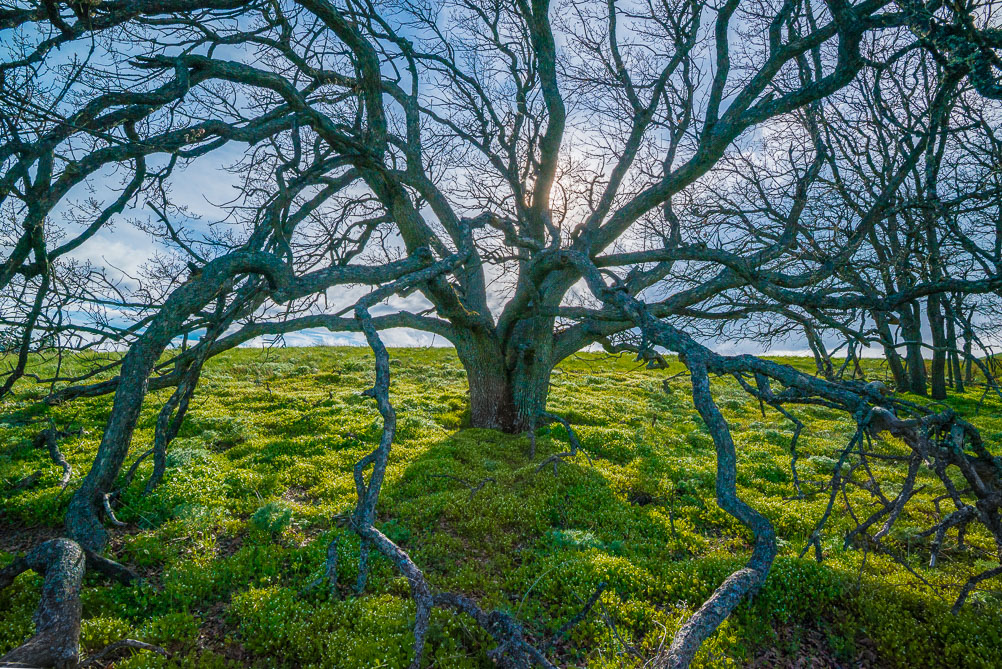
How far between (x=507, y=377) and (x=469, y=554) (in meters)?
6.36

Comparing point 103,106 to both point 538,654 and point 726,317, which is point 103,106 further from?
point 726,317

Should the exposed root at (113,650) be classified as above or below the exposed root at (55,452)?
below

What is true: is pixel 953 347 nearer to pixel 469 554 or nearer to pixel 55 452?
pixel 469 554

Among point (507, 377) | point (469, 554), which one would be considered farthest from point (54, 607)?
point (507, 377)

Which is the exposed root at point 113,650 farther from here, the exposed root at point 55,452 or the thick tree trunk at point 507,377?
the thick tree trunk at point 507,377

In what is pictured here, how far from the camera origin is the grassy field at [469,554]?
499cm

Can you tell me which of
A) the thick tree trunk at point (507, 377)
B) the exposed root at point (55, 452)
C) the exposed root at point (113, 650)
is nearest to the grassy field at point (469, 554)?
the exposed root at point (113, 650)

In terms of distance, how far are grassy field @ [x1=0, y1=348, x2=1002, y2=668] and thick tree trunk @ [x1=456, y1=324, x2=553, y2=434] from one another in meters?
0.79

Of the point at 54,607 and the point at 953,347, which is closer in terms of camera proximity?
the point at 54,607

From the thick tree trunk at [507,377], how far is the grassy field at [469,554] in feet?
2.59

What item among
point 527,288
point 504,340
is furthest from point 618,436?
point 527,288

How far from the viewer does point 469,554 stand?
22.8ft

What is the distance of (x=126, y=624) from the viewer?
488cm

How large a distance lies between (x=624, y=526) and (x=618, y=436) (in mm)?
5377
